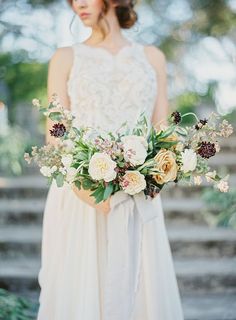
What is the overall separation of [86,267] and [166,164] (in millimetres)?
656

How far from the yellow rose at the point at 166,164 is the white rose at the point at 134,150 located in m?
0.05

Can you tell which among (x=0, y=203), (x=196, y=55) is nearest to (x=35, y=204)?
(x=0, y=203)

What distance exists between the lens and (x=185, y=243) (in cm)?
423

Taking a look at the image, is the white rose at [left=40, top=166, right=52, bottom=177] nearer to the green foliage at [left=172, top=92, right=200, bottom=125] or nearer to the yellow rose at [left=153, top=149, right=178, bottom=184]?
the yellow rose at [left=153, top=149, right=178, bottom=184]

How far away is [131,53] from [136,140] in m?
0.78

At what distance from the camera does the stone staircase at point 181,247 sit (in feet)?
12.5

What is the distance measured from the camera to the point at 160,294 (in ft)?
6.93

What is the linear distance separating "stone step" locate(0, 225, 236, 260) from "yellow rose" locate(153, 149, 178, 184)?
8.47ft

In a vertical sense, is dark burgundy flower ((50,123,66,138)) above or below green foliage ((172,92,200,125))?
below

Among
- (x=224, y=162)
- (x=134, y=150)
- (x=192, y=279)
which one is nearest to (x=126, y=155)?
(x=134, y=150)

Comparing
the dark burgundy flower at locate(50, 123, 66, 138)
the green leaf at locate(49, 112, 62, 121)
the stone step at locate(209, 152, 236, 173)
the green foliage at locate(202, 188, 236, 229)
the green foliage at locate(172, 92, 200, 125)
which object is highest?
the green foliage at locate(172, 92, 200, 125)

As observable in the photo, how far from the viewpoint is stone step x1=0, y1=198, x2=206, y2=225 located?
4.59 m

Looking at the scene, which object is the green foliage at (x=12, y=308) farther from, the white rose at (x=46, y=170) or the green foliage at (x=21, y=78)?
the green foliage at (x=21, y=78)

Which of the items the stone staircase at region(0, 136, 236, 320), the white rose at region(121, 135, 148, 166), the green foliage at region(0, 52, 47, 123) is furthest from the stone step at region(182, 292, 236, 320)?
the green foliage at region(0, 52, 47, 123)
